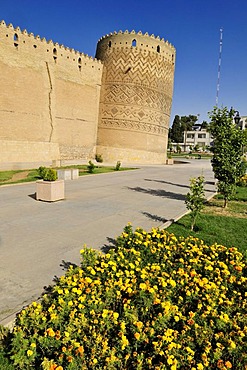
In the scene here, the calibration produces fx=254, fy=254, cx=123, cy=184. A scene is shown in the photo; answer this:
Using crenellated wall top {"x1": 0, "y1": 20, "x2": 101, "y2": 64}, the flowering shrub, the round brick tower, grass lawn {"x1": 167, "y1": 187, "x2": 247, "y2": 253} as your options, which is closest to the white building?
the round brick tower

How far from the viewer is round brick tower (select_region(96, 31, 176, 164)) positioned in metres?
25.2

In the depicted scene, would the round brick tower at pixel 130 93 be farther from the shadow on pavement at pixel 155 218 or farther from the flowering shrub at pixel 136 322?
the flowering shrub at pixel 136 322

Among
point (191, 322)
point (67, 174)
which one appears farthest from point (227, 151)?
point (67, 174)

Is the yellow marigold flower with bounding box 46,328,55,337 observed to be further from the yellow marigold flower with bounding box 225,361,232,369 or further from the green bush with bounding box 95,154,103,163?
the green bush with bounding box 95,154,103,163

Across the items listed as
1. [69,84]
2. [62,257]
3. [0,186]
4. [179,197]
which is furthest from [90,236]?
[69,84]

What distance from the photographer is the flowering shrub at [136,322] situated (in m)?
2.11

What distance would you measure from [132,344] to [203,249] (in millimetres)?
2273

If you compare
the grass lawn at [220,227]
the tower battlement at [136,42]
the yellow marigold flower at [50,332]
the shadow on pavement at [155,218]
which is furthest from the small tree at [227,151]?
the tower battlement at [136,42]

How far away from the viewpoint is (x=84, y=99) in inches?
957

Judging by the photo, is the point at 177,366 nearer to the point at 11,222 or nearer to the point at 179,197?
the point at 11,222

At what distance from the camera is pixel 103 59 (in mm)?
26109

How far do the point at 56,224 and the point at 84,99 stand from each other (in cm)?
2038

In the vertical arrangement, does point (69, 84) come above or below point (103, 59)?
below

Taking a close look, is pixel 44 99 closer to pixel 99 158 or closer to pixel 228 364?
pixel 99 158
